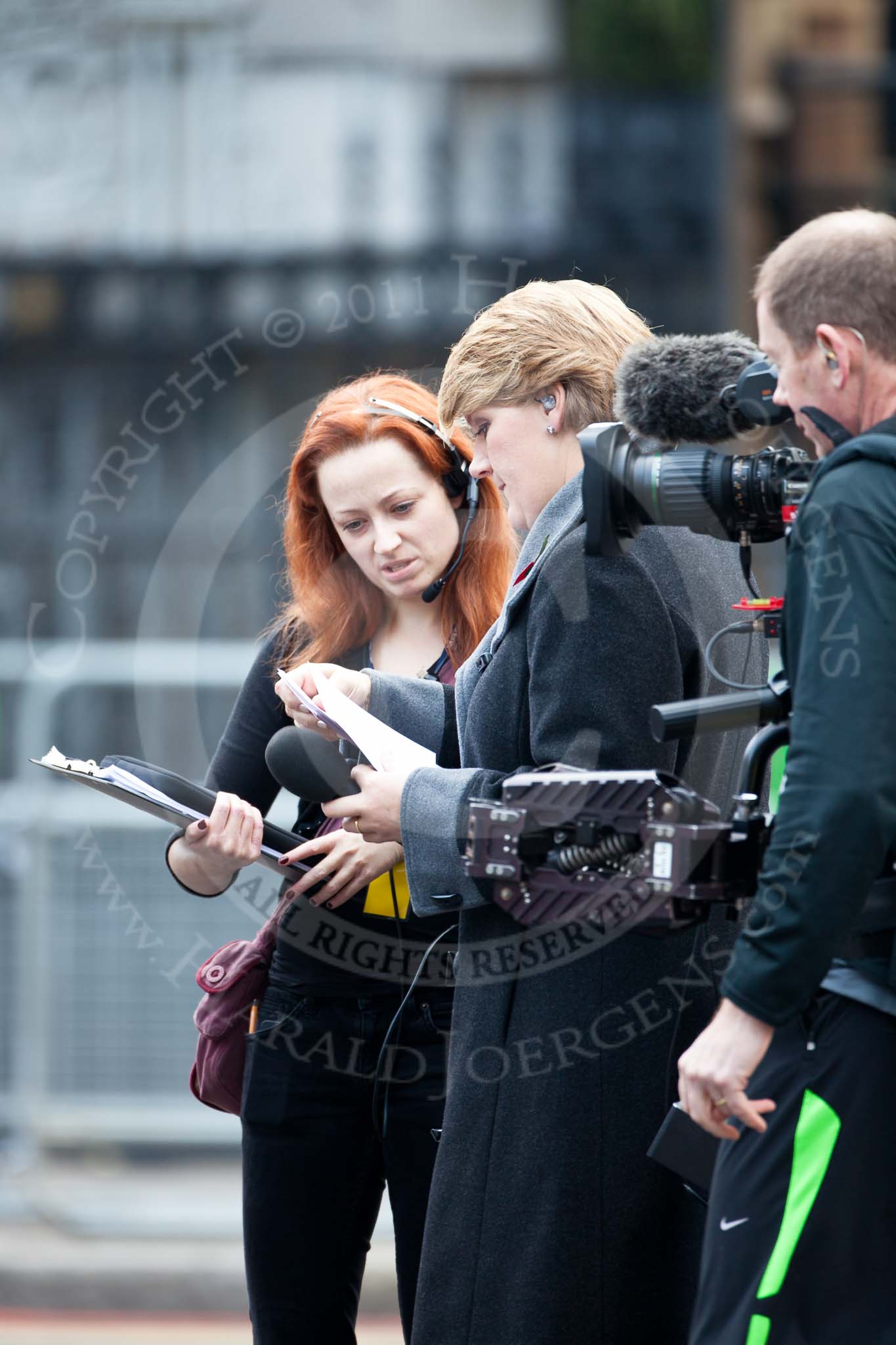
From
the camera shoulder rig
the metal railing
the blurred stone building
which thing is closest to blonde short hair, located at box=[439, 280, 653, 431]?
the camera shoulder rig

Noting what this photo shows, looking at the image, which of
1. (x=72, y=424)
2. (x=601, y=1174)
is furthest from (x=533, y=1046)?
(x=72, y=424)

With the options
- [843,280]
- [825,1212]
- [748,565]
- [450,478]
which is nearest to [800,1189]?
[825,1212]

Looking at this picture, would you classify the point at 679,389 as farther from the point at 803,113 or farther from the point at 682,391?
the point at 803,113

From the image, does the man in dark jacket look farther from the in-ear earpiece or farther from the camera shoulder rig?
the camera shoulder rig

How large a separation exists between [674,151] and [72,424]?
3300mm

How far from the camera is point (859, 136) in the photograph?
7965 mm

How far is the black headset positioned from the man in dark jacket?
0.97m

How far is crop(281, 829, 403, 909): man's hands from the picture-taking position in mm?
2514

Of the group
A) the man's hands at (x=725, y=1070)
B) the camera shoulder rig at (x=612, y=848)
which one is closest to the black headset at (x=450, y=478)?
the camera shoulder rig at (x=612, y=848)

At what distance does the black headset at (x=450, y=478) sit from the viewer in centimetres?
270

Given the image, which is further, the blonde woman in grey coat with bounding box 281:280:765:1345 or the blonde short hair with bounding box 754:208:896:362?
the blonde woman in grey coat with bounding box 281:280:765:1345

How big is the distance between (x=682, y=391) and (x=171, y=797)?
3.35 feet

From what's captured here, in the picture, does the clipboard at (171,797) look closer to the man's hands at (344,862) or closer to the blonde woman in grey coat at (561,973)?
the man's hands at (344,862)

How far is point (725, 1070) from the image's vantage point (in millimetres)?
1712
